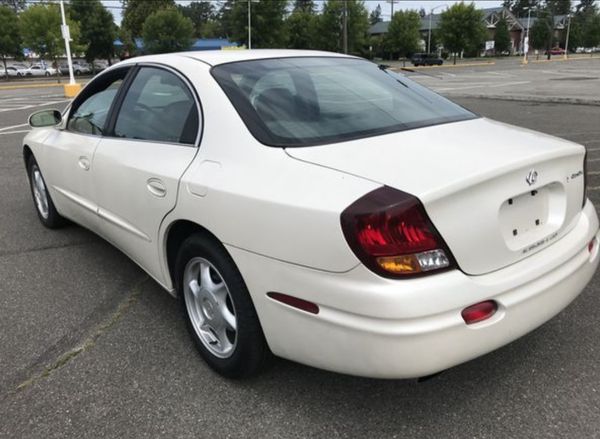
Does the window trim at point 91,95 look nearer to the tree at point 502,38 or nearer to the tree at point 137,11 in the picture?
the tree at point 137,11

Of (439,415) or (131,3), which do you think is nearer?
(439,415)

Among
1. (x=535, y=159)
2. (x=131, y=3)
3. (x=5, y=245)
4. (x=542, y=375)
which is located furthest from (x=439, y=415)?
(x=131, y=3)

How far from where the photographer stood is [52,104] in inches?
750

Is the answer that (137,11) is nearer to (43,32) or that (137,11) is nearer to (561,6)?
(43,32)

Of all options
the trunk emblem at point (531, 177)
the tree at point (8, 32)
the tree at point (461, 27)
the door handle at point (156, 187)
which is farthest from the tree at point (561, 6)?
the door handle at point (156, 187)

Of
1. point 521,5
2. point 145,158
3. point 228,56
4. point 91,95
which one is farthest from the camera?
point 521,5

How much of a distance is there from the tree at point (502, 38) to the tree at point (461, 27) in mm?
26485

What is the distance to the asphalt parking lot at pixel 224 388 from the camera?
2.30 m

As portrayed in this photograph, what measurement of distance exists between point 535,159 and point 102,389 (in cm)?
220

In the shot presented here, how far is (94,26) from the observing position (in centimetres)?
5469

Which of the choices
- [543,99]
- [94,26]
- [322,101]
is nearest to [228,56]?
[322,101]

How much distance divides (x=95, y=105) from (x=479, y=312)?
3049 millimetres

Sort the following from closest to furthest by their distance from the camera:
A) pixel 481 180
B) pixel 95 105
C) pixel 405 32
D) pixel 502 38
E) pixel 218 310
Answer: pixel 481 180 → pixel 218 310 → pixel 95 105 → pixel 405 32 → pixel 502 38

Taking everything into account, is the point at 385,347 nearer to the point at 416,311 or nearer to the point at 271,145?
the point at 416,311
